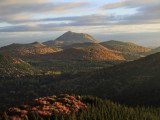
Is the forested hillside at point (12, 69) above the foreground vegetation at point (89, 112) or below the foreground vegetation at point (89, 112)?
below

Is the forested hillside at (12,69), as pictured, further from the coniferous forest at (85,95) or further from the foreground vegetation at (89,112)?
the foreground vegetation at (89,112)

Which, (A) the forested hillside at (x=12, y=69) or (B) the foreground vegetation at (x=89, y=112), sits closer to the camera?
(B) the foreground vegetation at (x=89, y=112)

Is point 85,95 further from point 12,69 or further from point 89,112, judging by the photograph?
point 12,69

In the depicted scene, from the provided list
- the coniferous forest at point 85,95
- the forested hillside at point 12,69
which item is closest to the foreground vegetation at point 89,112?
the coniferous forest at point 85,95

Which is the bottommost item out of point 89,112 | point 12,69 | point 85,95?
point 12,69

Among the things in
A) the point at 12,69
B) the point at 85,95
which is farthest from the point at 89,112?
the point at 12,69

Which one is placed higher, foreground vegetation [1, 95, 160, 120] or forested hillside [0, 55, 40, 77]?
foreground vegetation [1, 95, 160, 120]

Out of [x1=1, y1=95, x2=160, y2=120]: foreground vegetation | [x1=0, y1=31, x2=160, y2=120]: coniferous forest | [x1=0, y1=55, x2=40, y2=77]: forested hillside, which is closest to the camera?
[x1=1, y1=95, x2=160, y2=120]: foreground vegetation

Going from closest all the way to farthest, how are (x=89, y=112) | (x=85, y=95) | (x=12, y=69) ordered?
1. (x=89, y=112)
2. (x=85, y=95)
3. (x=12, y=69)

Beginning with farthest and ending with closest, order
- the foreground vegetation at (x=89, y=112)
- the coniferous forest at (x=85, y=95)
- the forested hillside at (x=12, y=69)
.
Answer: the forested hillside at (x=12, y=69), the coniferous forest at (x=85, y=95), the foreground vegetation at (x=89, y=112)

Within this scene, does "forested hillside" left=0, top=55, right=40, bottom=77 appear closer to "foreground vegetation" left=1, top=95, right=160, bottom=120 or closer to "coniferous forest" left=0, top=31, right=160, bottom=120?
"coniferous forest" left=0, top=31, right=160, bottom=120

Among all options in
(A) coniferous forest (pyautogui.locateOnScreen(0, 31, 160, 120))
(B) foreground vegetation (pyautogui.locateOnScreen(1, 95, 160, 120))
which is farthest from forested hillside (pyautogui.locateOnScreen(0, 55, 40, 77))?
(B) foreground vegetation (pyautogui.locateOnScreen(1, 95, 160, 120))

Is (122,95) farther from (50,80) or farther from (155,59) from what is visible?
(50,80)

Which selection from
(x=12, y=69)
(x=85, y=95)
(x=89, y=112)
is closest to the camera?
(x=89, y=112)
